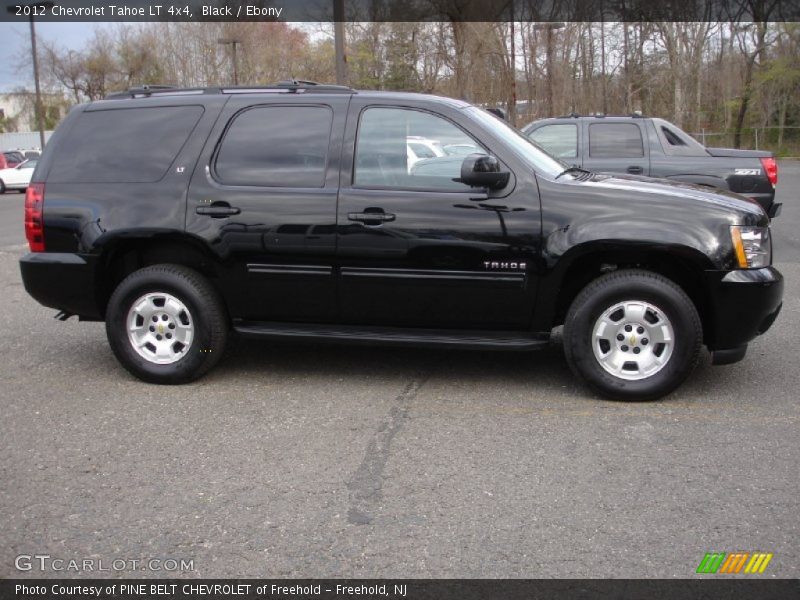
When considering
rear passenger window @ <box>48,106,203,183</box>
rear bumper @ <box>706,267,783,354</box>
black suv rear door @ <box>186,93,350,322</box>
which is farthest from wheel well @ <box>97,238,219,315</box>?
rear bumper @ <box>706,267,783,354</box>

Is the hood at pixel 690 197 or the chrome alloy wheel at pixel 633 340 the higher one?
the hood at pixel 690 197

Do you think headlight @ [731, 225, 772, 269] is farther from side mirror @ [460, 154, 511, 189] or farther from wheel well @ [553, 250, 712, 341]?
side mirror @ [460, 154, 511, 189]

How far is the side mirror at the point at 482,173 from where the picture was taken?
188 inches

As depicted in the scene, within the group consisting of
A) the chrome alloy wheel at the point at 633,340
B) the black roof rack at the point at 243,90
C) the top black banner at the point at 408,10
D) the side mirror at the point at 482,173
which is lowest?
the chrome alloy wheel at the point at 633,340

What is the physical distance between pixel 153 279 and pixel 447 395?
206 centimetres

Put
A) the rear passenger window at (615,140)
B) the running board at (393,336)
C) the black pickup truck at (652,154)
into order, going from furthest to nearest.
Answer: the rear passenger window at (615,140) → the black pickup truck at (652,154) → the running board at (393,336)

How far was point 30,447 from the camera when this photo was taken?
4.30 meters

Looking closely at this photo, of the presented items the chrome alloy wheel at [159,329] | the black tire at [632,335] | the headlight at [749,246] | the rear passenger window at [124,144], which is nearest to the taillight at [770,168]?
the headlight at [749,246]

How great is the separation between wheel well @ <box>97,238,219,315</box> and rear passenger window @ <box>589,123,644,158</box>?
6285 millimetres

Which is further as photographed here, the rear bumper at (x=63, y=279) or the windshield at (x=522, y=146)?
the rear bumper at (x=63, y=279)

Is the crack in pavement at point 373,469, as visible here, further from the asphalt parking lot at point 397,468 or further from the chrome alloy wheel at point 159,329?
the chrome alloy wheel at point 159,329

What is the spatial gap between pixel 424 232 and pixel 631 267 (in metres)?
1.32

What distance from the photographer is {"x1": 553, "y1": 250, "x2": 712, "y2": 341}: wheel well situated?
194 inches

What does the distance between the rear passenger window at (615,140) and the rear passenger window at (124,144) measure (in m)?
6.17
